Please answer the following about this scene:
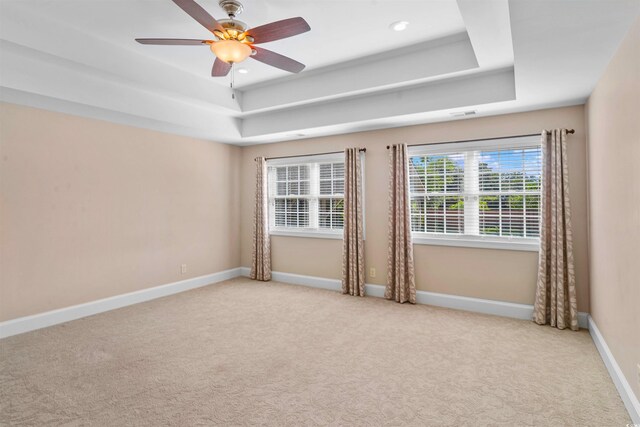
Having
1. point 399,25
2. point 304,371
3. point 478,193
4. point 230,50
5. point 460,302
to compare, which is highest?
point 399,25

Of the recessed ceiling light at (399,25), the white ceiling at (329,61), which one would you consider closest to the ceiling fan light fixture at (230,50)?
the white ceiling at (329,61)

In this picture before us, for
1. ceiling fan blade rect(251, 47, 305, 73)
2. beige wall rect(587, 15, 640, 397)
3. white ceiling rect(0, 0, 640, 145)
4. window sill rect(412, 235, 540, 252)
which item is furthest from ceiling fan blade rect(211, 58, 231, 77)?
window sill rect(412, 235, 540, 252)

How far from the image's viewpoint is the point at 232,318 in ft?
13.1

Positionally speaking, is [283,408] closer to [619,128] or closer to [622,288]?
[622,288]

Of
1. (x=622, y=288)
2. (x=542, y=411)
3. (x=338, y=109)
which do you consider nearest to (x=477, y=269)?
(x=622, y=288)

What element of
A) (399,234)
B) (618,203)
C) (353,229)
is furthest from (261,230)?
(618,203)

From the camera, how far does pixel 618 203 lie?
248 cm

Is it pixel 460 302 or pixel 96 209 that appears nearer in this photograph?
pixel 96 209

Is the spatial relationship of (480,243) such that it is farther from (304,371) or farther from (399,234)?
(304,371)

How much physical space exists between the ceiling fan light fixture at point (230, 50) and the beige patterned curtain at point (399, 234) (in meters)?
2.72

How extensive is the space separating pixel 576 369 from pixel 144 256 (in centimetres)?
494

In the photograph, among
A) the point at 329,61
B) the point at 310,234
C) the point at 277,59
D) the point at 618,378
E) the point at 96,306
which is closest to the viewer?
the point at 618,378

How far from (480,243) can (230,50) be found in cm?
351

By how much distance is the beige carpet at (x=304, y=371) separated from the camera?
218 centimetres
